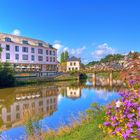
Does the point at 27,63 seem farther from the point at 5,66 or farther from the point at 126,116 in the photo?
the point at 126,116

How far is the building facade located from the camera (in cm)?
6450

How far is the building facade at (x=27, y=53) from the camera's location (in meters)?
64.5

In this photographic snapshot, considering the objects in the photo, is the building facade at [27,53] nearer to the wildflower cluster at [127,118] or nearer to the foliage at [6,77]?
the foliage at [6,77]

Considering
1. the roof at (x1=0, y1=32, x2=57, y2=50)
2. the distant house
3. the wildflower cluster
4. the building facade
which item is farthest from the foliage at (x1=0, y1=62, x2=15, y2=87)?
the distant house

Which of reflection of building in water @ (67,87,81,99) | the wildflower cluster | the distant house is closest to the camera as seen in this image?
the wildflower cluster

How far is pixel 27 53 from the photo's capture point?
69.4m

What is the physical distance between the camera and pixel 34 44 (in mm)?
72250

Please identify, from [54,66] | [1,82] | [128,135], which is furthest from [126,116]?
[54,66]

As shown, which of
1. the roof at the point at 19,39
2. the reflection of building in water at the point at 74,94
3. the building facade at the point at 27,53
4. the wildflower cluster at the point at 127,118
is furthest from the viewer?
the roof at the point at 19,39

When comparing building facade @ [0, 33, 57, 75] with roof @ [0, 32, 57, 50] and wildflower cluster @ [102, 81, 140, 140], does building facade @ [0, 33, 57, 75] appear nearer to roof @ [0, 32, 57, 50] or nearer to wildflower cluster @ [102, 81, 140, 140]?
roof @ [0, 32, 57, 50]

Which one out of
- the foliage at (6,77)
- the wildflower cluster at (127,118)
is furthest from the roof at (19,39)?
the wildflower cluster at (127,118)

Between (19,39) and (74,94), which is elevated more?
(19,39)

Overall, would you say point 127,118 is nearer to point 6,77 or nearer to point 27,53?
point 6,77

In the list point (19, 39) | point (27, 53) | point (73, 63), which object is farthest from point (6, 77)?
point (73, 63)
